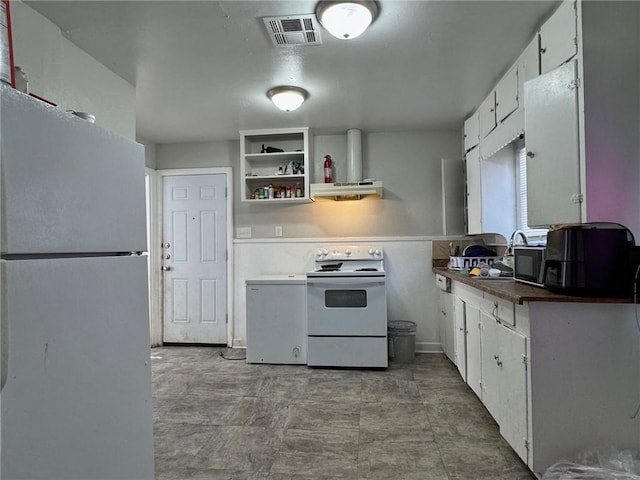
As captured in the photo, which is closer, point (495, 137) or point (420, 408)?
point (420, 408)

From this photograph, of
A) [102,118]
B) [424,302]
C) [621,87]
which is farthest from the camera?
[424,302]

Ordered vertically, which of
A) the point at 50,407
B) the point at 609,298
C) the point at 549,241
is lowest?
the point at 50,407

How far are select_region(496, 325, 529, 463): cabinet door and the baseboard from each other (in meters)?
1.73

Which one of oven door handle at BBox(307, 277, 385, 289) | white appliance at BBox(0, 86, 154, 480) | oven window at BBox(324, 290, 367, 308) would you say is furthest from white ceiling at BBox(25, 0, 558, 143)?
oven window at BBox(324, 290, 367, 308)

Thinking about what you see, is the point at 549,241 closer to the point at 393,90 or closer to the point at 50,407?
the point at 393,90

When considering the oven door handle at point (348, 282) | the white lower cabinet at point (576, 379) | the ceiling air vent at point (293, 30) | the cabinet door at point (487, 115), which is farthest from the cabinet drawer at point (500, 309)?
the ceiling air vent at point (293, 30)

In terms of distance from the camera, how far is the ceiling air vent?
1851 mm

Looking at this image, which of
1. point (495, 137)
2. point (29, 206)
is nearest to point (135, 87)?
point (29, 206)

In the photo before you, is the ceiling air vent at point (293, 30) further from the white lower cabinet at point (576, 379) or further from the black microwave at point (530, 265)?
the white lower cabinet at point (576, 379)

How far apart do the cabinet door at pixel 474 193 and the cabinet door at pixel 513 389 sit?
1.45 m

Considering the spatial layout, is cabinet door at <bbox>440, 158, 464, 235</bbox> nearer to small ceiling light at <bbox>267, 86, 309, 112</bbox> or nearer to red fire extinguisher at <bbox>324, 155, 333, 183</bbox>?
red fire extinguisher at <bbox>324, 155, 333, 183</bbox>

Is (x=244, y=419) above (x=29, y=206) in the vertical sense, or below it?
below

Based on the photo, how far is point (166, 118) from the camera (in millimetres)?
3268

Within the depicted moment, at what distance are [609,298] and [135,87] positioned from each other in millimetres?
3143
